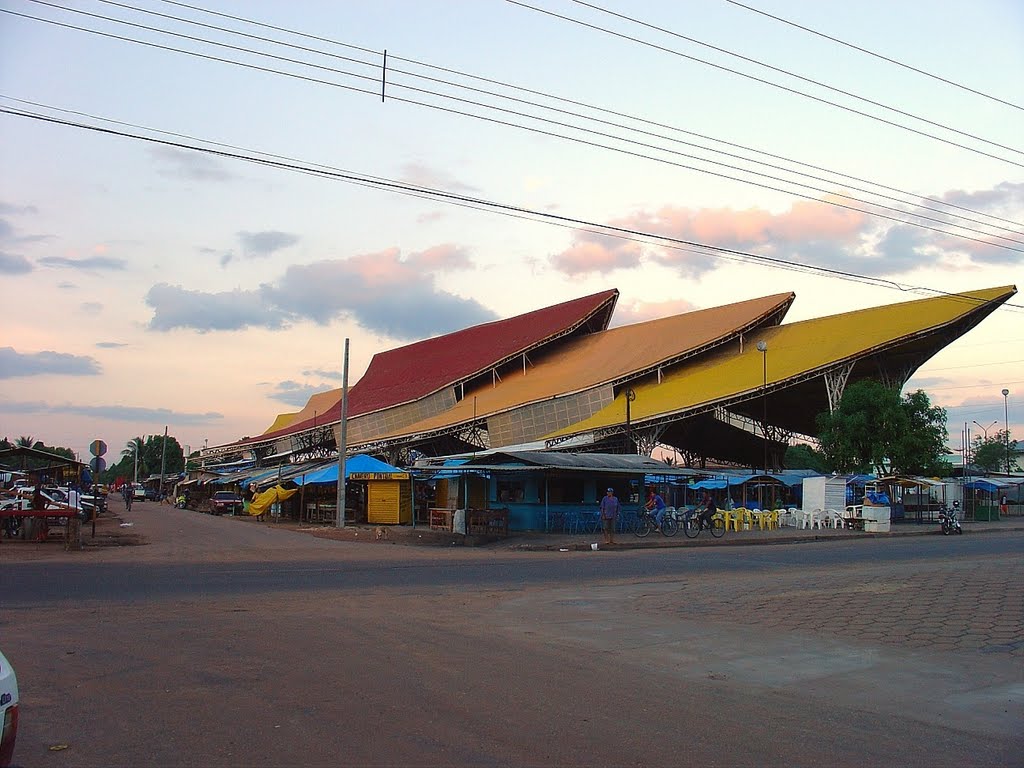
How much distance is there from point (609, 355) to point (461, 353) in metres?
15.3

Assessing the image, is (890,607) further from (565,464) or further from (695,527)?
(695,527)

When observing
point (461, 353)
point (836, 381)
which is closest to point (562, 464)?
point (836, 381)

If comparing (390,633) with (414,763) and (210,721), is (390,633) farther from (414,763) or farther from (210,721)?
(414,763)

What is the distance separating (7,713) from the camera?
424 centimetres

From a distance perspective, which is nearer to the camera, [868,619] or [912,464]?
[868,619]

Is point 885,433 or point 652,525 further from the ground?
point 885,433

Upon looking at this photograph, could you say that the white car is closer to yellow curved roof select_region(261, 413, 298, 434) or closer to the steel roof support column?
the steel roof support column

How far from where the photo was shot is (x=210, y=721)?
6078 millimetres

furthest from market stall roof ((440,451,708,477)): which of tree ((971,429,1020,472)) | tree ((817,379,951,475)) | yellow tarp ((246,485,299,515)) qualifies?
tree ((971,429,1020,472))

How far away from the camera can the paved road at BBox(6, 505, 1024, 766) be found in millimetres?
5641

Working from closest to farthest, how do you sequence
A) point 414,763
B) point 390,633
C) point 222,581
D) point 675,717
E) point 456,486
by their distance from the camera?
point 414,763 < point 675,717 < point 390,633 < point 222,581 < point 456,486

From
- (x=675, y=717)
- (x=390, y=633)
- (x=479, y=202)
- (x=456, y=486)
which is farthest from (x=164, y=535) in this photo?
(x=675, y=717)

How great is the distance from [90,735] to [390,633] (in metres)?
4.40

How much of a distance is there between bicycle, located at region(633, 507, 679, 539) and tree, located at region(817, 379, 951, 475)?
22.7 m
